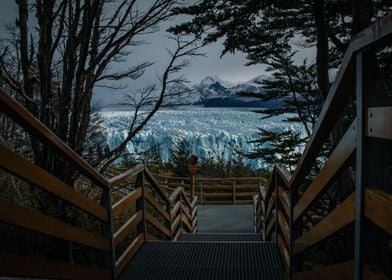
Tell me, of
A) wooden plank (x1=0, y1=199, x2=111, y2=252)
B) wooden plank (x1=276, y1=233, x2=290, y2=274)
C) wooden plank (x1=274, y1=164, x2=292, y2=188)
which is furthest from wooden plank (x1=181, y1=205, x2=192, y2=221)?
wooden plank (x1=0, y1=199, x2=111, y2=252)

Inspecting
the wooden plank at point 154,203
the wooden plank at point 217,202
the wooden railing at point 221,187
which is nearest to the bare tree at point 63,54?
the wooden plank at point 154,203

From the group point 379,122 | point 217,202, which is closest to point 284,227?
point 379,122

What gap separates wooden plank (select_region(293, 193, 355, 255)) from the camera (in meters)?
1.52

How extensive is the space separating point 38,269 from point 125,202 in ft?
4.86

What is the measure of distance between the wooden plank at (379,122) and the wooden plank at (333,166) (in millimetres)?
159

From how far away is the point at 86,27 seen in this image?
14.8 ft

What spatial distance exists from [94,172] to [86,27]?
252cm

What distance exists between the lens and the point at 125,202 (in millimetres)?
3242

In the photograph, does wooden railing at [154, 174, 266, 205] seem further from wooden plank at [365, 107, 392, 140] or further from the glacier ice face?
wooden plank at [365, 107, 392, 140]

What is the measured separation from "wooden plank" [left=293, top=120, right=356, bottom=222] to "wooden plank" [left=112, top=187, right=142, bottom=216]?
1443 mm

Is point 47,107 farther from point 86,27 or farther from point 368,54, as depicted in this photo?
point 368,54

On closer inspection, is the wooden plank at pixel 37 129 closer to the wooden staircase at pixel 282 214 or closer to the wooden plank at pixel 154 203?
the wooden staircase at pixel 282 214

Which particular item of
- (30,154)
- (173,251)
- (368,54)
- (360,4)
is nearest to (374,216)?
(368,54)

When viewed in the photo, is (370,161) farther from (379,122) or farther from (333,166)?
(333,166)
